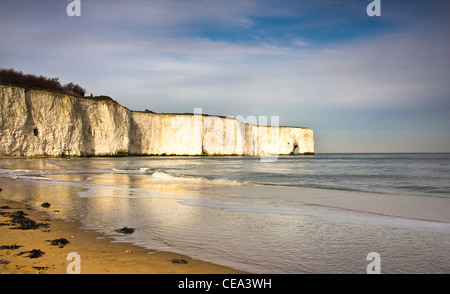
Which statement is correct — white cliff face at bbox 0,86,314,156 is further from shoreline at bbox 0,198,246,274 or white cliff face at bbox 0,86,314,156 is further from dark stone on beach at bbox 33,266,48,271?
dark stone on beach at bbox 33,266,48,271

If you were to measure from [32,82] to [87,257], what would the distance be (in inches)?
1734

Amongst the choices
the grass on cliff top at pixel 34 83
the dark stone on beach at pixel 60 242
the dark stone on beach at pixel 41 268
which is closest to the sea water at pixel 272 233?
the dark stone on beach at pixel 60 242

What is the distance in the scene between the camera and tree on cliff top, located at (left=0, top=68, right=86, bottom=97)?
35884 millimetres

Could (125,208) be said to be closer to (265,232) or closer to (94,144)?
(265,232)

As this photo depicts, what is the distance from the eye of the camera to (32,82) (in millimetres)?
39469

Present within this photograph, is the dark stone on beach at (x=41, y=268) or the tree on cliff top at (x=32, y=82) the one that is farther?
the tree on cliff top at (x=32, y=82)

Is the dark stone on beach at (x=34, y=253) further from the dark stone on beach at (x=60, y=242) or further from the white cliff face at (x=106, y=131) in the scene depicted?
the white cliff face at (x=106, y=131)

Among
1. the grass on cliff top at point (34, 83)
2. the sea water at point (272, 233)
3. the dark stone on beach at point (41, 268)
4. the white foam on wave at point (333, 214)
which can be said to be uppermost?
the grass on cliff top at point (34, 83)

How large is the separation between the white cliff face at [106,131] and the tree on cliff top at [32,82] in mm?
3650

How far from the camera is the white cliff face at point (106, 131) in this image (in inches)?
1225

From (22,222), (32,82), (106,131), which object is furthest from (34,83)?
(22,222)

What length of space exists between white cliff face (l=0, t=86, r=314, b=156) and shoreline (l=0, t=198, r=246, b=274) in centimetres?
3209

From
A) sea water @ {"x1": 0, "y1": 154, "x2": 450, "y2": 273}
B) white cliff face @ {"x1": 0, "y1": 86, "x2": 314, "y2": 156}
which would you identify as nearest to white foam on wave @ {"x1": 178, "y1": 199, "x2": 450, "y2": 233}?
A: sea water @ {"x1": 0, "y1": 154, "x2": 450, "y2": 273}

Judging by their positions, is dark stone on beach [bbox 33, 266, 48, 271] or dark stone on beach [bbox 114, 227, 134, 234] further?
dark stone on beach [bbox 114, 227, 134, 234]
